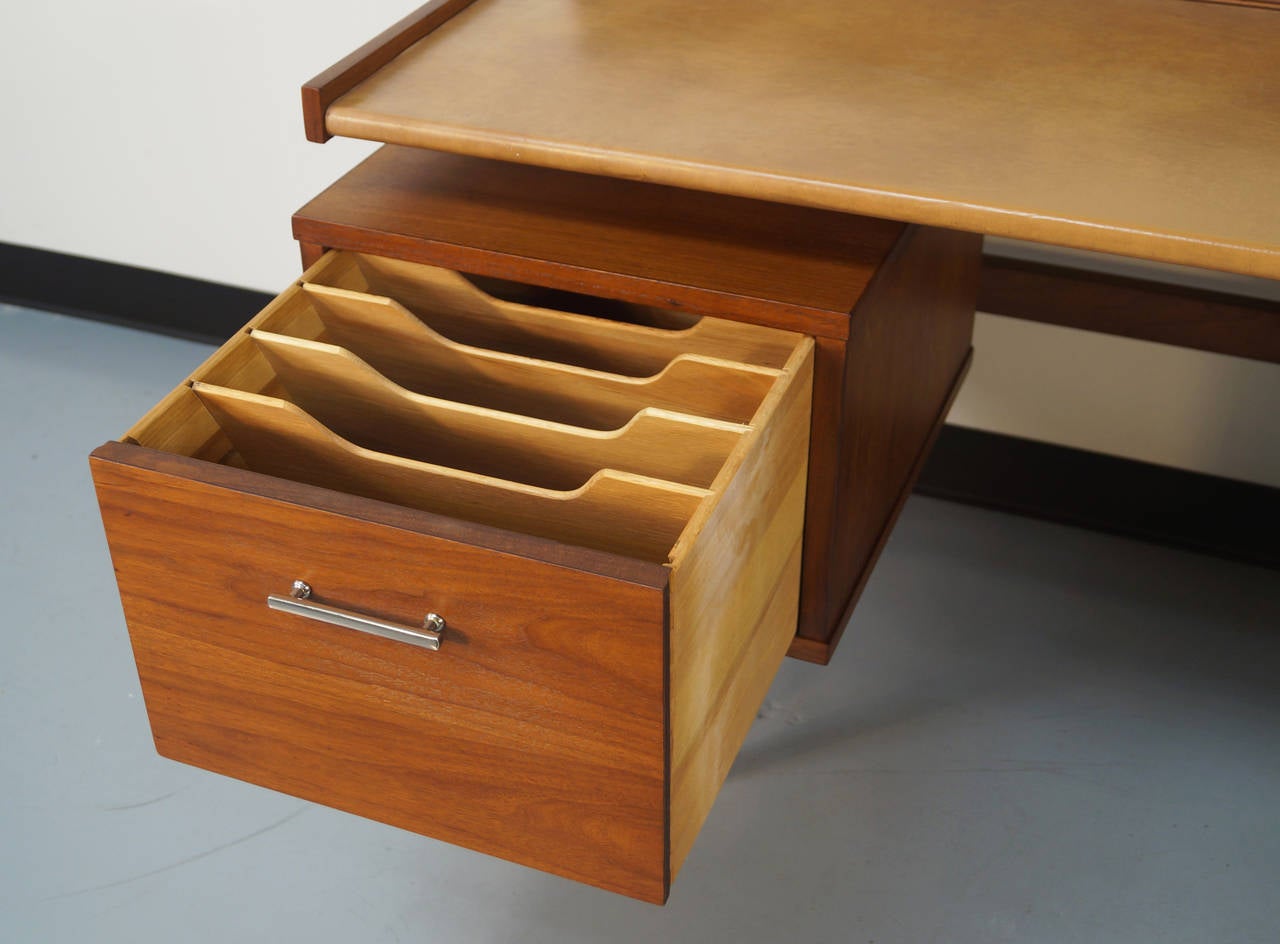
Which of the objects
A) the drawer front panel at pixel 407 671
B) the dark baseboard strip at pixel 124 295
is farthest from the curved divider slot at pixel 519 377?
the dark baseboard strip at pixel 124 295

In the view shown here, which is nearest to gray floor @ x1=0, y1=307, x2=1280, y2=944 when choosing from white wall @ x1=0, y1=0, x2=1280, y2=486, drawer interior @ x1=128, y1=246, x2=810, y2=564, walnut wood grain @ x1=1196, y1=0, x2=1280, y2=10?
white wall @ x1=0, y1=0, x2=1280, y2=486

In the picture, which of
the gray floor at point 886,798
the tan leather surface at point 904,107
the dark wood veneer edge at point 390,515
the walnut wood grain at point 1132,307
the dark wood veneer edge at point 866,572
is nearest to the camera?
the dark wood veneer edge at point 390,515

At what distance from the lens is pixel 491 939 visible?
126cm

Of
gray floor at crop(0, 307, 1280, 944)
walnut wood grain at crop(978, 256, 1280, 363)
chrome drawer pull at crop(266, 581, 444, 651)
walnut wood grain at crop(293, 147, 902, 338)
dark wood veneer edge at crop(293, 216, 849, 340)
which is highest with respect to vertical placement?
walnut wood grain at crop(293, 147, 902, 338)

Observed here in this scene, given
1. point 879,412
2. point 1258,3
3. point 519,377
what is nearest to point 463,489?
point 519,377

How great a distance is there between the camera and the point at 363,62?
3.65 feet

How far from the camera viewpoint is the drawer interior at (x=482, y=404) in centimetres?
95

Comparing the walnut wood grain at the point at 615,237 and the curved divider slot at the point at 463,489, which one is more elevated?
the walnut wood grain at the point at 615,237

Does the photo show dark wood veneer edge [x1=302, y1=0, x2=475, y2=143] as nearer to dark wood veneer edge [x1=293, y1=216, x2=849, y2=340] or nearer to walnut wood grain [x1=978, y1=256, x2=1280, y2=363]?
dark wood veneer edge [x1=293, y1=216, x2=849, y2=340]

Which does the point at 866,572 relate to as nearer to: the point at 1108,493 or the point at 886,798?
the point at 886,798

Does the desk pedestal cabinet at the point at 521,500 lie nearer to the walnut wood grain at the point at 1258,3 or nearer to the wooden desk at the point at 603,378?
the wooden desk at the point at 603,378

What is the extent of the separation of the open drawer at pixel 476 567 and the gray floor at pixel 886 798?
33 cm

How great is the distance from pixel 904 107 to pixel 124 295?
1.48m

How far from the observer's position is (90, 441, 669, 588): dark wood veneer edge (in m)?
0.81
